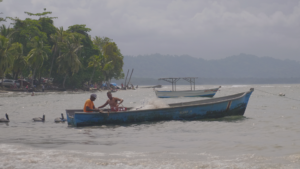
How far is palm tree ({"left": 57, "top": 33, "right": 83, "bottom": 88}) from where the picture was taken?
62.5 m

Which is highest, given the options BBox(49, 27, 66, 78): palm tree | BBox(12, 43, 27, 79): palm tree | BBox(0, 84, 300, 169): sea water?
BBox(49, 27, 66, 78): palm tree

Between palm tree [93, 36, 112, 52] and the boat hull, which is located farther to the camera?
palm tree [93, 36, 112, 52]

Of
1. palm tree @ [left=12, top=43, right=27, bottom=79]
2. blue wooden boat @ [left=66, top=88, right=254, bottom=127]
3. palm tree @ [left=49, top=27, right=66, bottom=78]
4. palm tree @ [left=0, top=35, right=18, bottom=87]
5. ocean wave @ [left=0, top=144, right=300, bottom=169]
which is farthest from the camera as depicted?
palm tree @ [left=49, top=27, right=66, bottom=78]

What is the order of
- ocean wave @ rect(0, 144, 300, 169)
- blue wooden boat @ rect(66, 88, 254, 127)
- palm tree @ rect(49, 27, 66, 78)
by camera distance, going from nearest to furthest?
ocean wave @ rect(0, 144, 300, 169) < blue wooden boat @ rect(66, 88, 254, 127) < palm tree @ rect(49, 27, 66, 78)

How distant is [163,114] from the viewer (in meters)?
16.8

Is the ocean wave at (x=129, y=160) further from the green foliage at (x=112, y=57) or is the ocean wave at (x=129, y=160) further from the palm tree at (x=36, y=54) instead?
the green foliage at (x=112, y=57)

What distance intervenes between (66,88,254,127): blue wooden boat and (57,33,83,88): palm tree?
1827 inches

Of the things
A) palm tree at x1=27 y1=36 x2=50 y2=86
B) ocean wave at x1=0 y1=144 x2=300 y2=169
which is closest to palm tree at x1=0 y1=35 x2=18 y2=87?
palm tree at x1=27 y1=36 x2=50 y2=86

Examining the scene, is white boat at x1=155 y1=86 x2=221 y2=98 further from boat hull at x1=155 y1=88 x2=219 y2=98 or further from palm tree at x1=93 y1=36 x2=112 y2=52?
palm tree at x1=93 y1=36 x2=112 y2=52

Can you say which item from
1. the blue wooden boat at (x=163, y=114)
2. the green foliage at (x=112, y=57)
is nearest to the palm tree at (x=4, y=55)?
the green foliage at (x=112, y=57)

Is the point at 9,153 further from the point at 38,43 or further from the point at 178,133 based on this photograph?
the point at 38,43

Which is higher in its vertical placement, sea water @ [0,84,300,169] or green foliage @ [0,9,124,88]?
green foliage @ [0,9,124,88]

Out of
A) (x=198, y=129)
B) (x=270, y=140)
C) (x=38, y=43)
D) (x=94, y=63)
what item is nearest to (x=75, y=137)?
(x=198, y=129)

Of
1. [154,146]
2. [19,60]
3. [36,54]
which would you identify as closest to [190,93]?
[36,54]
